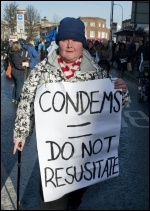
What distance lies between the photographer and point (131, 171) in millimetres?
4961

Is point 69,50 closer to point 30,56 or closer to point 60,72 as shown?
point 60,72

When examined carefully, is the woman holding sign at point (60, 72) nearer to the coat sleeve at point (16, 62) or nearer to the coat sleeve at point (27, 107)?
the coat sleeve at point (27, 107)

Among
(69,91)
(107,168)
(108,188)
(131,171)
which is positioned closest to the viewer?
(69,91)

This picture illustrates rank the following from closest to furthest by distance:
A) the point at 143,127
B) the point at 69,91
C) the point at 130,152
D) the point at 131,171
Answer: the point at 69,91, the point at 131,171, the point at 130,152, the point at 143,127

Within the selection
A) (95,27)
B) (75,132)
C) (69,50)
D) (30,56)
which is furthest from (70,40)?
(95,27)

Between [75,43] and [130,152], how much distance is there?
3.22 meters

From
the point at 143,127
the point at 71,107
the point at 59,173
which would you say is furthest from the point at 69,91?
the point at 143,127

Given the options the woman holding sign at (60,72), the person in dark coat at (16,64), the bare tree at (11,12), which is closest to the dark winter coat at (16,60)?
the person in dark coat at (16,64)

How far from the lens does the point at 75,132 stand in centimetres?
295

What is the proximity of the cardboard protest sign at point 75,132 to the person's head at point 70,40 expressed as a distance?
0.21 m

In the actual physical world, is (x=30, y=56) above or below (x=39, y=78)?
below

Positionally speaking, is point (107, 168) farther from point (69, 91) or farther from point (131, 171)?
point (131, 171)

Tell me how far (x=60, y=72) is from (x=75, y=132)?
449mm

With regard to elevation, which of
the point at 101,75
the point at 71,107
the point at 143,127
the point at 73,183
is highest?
the point at 101,75
